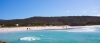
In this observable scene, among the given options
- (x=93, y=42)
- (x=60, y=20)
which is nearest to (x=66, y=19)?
(x=60, y=20)

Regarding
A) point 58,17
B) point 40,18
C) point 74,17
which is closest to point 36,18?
point 40,18

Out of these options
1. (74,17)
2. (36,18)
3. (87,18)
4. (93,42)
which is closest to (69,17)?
(74,17)

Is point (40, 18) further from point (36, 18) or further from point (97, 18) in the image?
point (97, 18)

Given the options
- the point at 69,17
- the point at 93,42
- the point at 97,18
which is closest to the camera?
the point at 93,42

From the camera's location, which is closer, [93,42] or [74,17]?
[93,42]

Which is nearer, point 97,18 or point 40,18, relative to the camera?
point 97,18

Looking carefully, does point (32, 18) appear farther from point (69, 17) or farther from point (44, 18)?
point (69, 17)

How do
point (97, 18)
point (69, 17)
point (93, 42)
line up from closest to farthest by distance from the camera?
point (93, 42)
point (97, 18)
point (69, 17)

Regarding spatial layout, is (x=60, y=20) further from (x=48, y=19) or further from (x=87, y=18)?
(x=87, y=18)
